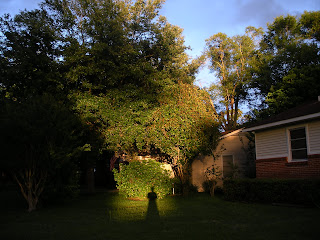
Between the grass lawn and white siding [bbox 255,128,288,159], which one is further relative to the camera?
white siding [bbox 255,128,288,159]

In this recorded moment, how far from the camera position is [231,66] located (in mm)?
38344

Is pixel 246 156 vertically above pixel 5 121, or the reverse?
pixel 5 121

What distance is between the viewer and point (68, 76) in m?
18.0

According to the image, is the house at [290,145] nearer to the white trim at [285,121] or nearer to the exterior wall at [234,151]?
the white trim at [285,121]

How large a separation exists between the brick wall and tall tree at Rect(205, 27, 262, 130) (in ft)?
72.4

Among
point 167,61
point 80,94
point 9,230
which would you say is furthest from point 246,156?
point 9,230

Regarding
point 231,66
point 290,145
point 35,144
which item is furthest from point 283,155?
point 231,66

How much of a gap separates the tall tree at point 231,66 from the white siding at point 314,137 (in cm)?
2365

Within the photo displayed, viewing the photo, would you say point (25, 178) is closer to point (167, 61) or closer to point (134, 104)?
point (134, 104)

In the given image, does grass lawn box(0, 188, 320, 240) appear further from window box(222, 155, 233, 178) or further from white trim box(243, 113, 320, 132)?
window box(222, 155, 233, 178)

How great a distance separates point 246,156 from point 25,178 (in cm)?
1258

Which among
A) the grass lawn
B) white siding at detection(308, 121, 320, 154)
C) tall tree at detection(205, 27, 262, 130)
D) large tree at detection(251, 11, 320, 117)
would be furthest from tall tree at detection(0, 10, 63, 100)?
tall tree at detection(205, 27, 262, 130)

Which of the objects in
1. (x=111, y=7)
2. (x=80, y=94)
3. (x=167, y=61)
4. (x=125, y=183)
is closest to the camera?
(x=125, y=183)

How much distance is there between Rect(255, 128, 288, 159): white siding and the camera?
46.6 feet
